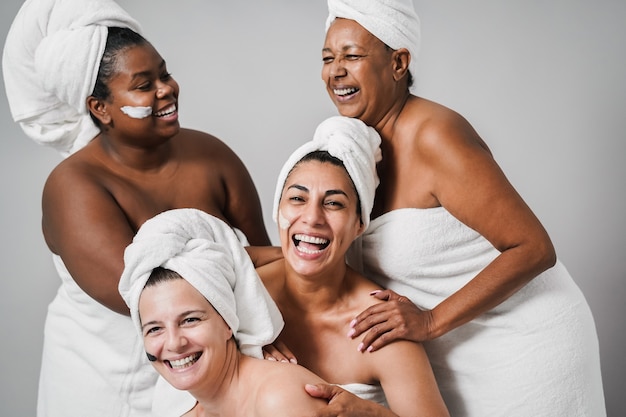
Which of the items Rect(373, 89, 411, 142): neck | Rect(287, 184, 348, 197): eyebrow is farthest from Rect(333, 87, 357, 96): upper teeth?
Rect(287, 184, 348, 197): eyebrow

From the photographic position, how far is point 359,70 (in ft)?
9.33

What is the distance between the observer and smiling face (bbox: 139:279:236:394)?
7.70ft

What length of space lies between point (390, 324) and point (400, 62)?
874mm

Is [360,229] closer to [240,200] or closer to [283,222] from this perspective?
[283,222]

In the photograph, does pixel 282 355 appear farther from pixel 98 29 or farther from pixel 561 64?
pixel 561 64

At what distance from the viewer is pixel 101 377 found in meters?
3.18

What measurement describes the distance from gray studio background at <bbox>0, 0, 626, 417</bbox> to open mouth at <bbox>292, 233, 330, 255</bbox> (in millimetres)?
2084

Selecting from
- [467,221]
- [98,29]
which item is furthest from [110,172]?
[467,221]

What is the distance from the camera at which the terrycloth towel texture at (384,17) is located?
281 cm

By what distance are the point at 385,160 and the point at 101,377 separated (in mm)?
1294

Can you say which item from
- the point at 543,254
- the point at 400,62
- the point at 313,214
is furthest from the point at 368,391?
the point at 400,62

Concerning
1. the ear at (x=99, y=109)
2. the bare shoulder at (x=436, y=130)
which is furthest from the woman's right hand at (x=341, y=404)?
the ear at (x=99, y=109)

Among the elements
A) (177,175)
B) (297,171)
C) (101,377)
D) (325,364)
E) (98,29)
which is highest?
(98,29)

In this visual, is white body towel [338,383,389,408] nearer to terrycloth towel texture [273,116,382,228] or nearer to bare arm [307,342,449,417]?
bare arm [307,342,449,417]
